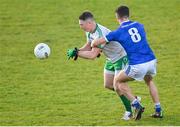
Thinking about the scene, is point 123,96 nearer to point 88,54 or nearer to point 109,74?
point 109,74

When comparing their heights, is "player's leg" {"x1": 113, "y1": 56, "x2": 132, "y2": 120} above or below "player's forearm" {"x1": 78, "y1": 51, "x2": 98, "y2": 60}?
below

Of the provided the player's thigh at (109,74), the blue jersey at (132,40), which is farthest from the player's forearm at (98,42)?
the player's thigh at (109,74)

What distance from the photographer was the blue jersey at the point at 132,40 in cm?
1380

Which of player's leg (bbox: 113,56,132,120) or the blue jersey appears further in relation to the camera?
player's leg (bbox: 113,56,132,120)

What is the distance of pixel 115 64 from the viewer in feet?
47.3

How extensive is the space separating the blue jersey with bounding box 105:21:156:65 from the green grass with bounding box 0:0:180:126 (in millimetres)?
1235

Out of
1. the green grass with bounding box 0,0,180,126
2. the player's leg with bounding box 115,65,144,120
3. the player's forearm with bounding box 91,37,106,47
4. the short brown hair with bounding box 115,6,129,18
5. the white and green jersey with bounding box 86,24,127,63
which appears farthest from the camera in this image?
the green grass with bounding box 0,0,180,126

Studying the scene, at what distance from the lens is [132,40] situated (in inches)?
545

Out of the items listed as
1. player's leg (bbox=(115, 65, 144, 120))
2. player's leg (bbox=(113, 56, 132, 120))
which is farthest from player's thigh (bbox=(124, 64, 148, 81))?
player's leg (bbox=(113, 56, 132, 120))

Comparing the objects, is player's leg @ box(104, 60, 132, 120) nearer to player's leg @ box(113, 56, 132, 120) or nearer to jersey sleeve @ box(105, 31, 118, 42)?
player's leg @ box(113, 56, 132, 120)

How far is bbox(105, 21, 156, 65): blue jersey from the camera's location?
13805 mm

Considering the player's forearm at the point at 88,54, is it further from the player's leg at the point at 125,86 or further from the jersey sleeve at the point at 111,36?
the player's leg at the point at 125,86

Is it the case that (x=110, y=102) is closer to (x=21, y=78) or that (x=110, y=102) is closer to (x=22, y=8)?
(x=21, y=78)

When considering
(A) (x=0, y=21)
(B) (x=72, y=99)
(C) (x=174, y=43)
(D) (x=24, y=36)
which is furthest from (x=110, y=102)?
(A) (x=0, y=21)
